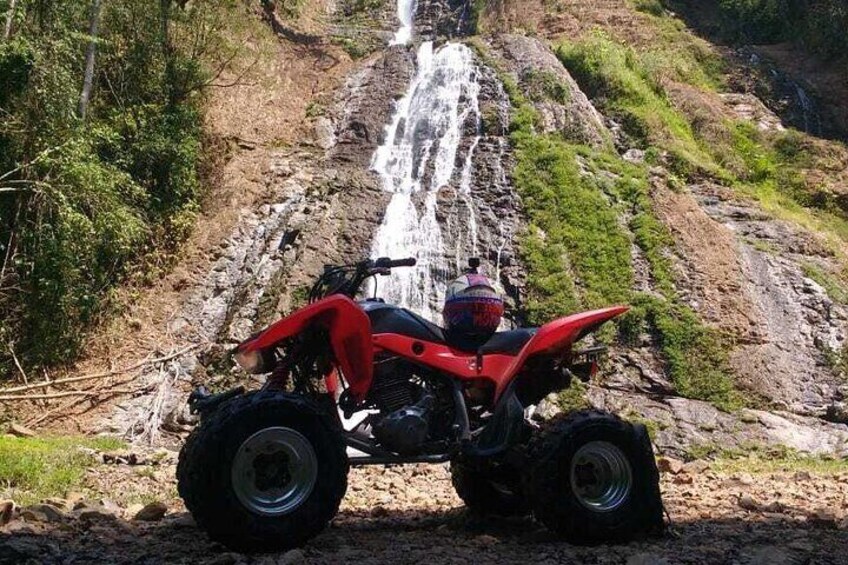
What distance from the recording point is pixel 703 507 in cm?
538

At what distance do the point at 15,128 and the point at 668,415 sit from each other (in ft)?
35.5

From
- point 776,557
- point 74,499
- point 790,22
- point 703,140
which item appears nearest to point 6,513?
point 74,499

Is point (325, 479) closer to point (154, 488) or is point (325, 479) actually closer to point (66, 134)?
point (154, 488)

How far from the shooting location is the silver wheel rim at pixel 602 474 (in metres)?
4.24

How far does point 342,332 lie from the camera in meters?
3.93

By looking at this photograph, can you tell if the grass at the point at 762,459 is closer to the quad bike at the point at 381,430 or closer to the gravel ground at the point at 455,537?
the gravel ground at the point at 455,537

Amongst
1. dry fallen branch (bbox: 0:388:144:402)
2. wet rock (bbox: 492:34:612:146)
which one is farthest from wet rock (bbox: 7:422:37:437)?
wet rock (bbox: 492:34:612:146)

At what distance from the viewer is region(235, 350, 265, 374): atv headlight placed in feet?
13.4

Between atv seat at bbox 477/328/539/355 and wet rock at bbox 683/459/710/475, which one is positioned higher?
atv seat at bbox 477/328/539/355

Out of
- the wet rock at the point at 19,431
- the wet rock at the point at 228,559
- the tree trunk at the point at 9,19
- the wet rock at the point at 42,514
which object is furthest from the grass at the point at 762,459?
the tree trunk at the point at 9,19

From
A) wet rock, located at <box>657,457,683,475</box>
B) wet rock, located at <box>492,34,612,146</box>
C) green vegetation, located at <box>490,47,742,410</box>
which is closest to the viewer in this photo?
wet rock, located at <box>657,457,683,475</box>

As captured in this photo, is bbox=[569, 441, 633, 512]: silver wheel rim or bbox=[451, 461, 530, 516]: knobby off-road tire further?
bbox=[451, 461, 530, 516]: knobby off-road tire

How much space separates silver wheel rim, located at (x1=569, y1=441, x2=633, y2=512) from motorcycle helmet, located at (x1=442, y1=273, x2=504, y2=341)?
86cm

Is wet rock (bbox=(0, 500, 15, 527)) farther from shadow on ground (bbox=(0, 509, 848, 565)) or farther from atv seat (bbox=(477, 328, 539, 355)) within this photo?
atv seat (bbox=(477, 328, 539, 355))
